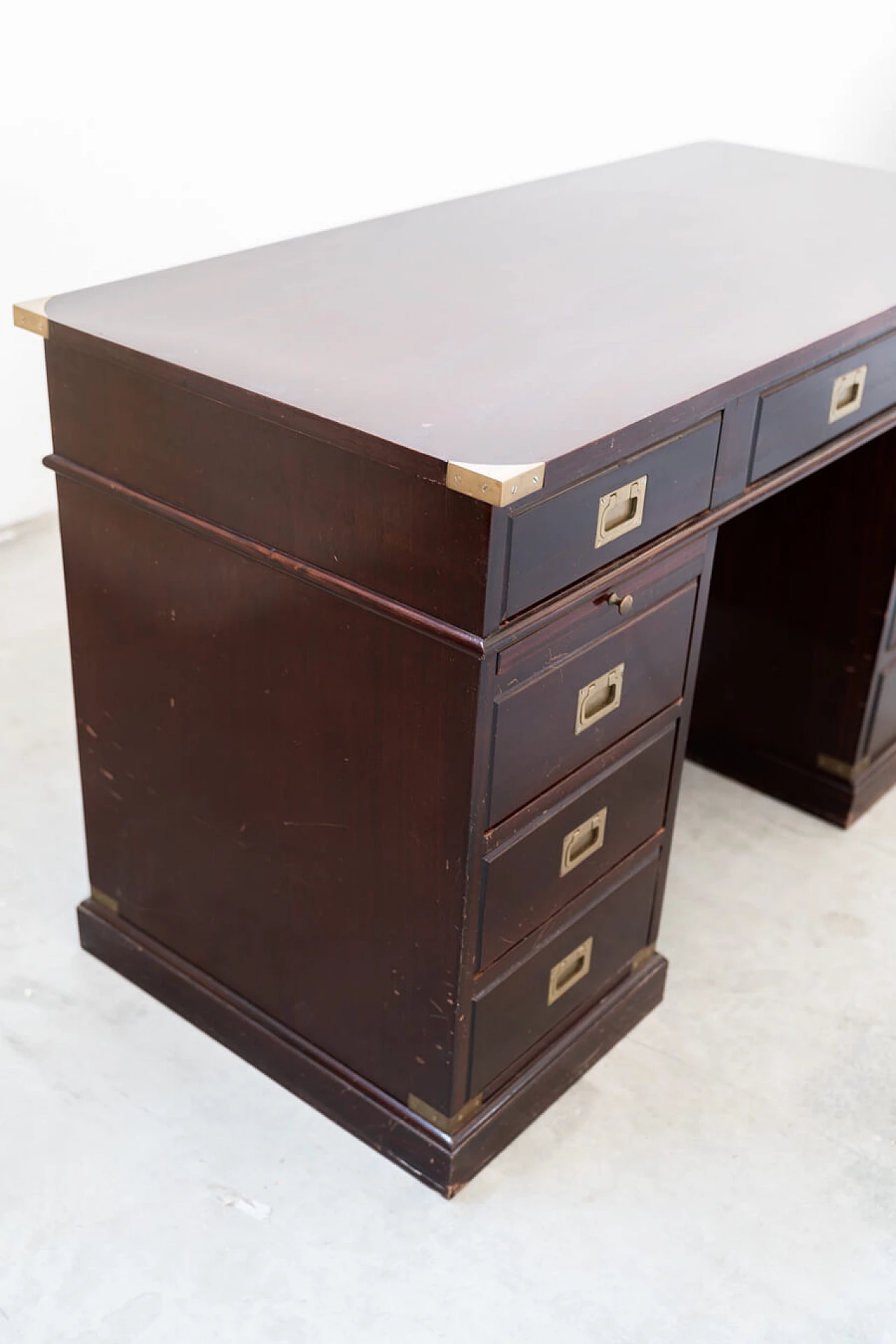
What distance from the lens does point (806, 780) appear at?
2.34m

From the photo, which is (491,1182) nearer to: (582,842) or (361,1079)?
(361,1079)

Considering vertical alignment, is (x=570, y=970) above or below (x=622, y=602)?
below

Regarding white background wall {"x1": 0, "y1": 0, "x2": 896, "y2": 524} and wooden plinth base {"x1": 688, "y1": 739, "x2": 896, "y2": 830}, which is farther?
white background wall {"x1": 0, "y1": 0, "x2": 896, "y2": 524}

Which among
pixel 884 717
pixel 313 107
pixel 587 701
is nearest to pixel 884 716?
pixel 884 717

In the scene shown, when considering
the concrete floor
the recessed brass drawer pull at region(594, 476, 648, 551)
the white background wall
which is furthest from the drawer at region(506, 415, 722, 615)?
the white background wall

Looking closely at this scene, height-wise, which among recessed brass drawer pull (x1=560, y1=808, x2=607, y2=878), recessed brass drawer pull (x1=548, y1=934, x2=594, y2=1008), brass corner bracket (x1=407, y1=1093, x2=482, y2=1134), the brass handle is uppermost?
the brass handle

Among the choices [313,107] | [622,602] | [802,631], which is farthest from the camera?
[313,107]

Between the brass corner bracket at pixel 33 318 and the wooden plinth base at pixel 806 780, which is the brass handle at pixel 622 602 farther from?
the wooden plinth base at pixel 806 780

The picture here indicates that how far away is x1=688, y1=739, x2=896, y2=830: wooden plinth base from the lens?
7.56 feet

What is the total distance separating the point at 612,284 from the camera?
5.56ft

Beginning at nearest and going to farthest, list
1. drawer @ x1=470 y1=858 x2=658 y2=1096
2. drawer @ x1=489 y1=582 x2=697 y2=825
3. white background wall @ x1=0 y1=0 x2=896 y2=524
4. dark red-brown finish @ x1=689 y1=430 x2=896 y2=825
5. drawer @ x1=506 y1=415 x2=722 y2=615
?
1. drawer @ x1=506 y1=415 x2=722 y2=615
2. drawer @ x1=489 y1=582 x2=697 y2=825
3. drawer @ x1=470 y1=858 x2=658 y2=1096
4. dark red-brown finish @ x1=689 y1=430 x2=896 y2=825
5. white background wall @ x1=0 y1=0 x2=896 y2=524

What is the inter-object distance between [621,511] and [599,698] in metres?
0.23

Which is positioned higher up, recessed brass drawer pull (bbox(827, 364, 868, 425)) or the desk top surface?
the desk top surface

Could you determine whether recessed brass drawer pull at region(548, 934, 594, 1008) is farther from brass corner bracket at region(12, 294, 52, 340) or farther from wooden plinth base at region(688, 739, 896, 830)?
brass corner bracket at region(12, 294, 52, 340)
